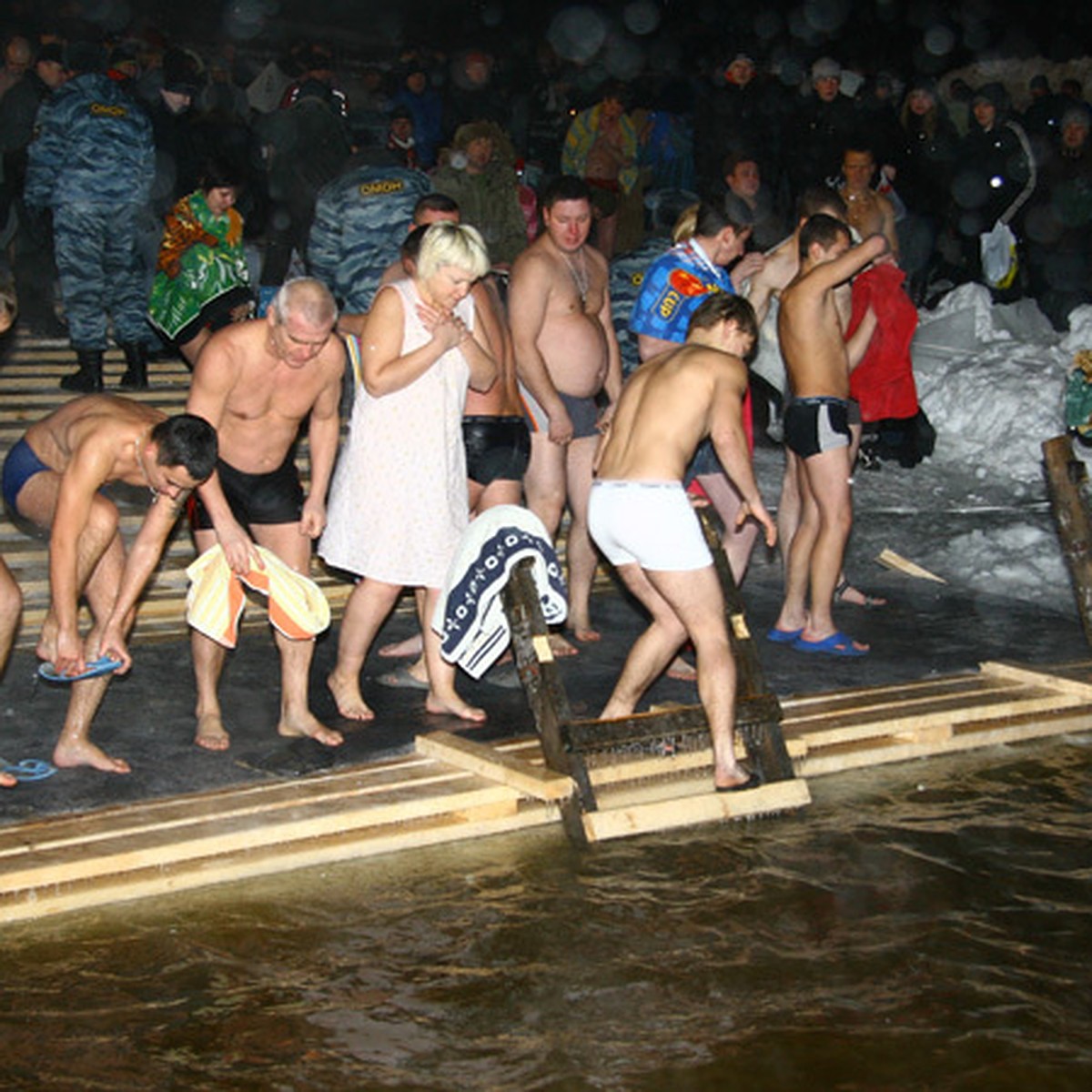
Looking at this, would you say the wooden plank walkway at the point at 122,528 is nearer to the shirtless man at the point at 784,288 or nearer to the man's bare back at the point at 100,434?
the man's bare back at the point at 100,434

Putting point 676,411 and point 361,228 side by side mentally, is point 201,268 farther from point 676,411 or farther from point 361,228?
point 676,411

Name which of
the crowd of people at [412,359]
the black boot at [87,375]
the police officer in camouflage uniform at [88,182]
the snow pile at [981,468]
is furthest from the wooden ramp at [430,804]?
the police officer in camouflage uniform at [88,182]

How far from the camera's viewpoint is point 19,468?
6.61m

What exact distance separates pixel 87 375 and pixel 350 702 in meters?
4.22

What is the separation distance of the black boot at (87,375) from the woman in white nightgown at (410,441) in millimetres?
3887

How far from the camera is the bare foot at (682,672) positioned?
8.02 m

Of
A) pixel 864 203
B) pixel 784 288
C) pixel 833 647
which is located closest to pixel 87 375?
pixel 784 288

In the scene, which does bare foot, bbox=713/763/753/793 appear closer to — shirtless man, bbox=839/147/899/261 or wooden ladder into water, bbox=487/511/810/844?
wooden ladder into water, bbox=487/511/810/844

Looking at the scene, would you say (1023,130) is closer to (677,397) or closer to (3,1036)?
(677,397)

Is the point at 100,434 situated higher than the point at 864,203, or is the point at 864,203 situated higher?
the point at 864,203

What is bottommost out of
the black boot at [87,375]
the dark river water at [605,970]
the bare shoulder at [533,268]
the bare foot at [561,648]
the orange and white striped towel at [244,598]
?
the dark river water at [605,970]

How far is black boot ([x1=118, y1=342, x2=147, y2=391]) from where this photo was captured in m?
10.9

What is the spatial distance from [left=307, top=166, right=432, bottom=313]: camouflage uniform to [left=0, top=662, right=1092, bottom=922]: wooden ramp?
3.74 meters

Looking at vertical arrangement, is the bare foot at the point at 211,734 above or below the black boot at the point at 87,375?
below
